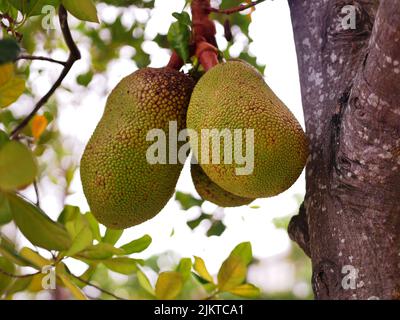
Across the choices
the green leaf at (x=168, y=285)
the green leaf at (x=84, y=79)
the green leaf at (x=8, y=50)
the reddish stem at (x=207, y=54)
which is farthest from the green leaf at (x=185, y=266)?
the green leaf at (x=84, y=79)

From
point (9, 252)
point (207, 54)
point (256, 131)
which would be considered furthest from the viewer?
point (207, 54)

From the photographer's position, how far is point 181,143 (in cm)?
118

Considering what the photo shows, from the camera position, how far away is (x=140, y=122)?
46.4 inches

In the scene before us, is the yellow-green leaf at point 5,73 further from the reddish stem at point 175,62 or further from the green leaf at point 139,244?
the reddish stem at point 175,62

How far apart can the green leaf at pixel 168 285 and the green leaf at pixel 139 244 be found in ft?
0.60

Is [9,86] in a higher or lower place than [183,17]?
lower

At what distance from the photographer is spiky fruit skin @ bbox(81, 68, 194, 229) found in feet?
3.80

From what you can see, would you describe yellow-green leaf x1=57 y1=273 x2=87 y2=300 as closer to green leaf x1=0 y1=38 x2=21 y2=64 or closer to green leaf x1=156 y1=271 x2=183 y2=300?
Result: green leaf x1=156 y1=271 x2=183 y2=300

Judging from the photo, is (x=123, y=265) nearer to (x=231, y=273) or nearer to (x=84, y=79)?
(x=231, y=273)

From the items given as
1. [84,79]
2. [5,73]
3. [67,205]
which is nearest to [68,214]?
[67,205]

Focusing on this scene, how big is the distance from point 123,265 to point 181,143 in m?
0.29

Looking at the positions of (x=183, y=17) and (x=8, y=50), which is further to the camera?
(x=183, y=17)

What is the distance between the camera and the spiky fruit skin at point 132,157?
116cm
